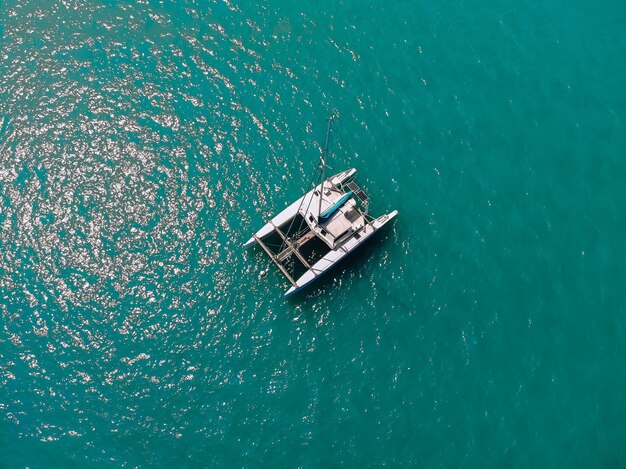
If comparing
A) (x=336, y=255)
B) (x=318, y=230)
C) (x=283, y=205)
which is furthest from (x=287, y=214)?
(x=336, y=255)

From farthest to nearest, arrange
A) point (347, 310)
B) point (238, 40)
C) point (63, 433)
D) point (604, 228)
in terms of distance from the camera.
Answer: point (238, 40) → point (604, 228) → point (347, 310) → point (63, 433)

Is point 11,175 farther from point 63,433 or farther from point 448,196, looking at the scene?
point 448,196

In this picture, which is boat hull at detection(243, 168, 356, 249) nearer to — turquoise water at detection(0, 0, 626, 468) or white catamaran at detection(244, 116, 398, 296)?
white catamaran at detection(244, 116, 398, 296)

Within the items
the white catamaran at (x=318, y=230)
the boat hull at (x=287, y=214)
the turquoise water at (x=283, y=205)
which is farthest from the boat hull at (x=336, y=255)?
the boat hull at (x=287, y=214)

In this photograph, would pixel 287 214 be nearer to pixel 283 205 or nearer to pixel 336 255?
pixel 283 205

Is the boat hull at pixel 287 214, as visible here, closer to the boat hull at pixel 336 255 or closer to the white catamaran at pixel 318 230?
the white catamaran at pixel 318 230

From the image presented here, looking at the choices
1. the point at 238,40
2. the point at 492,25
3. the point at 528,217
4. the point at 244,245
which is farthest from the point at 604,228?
the point at 238,40
